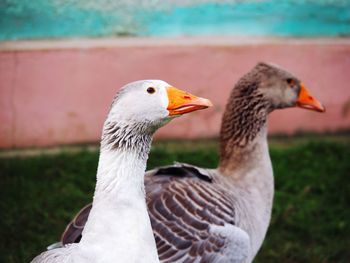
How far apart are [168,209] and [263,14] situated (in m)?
3.22

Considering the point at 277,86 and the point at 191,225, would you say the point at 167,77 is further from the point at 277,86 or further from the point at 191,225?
the point at 191,225

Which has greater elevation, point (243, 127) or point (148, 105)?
point (148, 105)

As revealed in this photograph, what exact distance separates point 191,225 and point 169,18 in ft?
9.85

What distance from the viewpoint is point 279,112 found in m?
6.77

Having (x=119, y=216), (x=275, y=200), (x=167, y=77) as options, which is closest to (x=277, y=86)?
(x=275, y=200)

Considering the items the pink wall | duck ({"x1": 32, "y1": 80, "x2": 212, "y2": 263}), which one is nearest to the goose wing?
duck ({"x1": 32, "y1": 80, "x2": 212, "y2": 263})

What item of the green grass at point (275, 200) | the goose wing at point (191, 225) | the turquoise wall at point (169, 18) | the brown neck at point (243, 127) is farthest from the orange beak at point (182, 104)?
the turquoise wall at point (169, 18)

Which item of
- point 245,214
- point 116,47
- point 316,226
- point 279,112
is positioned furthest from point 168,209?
point 279,112

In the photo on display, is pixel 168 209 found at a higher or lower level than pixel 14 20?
lower

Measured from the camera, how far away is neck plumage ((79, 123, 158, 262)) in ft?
8.98

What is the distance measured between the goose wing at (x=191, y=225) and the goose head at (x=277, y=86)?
753 mm

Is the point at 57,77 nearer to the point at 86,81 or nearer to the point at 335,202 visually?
the point at 86,81

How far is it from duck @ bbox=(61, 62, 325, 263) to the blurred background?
4.35 feet

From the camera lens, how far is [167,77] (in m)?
6.37
